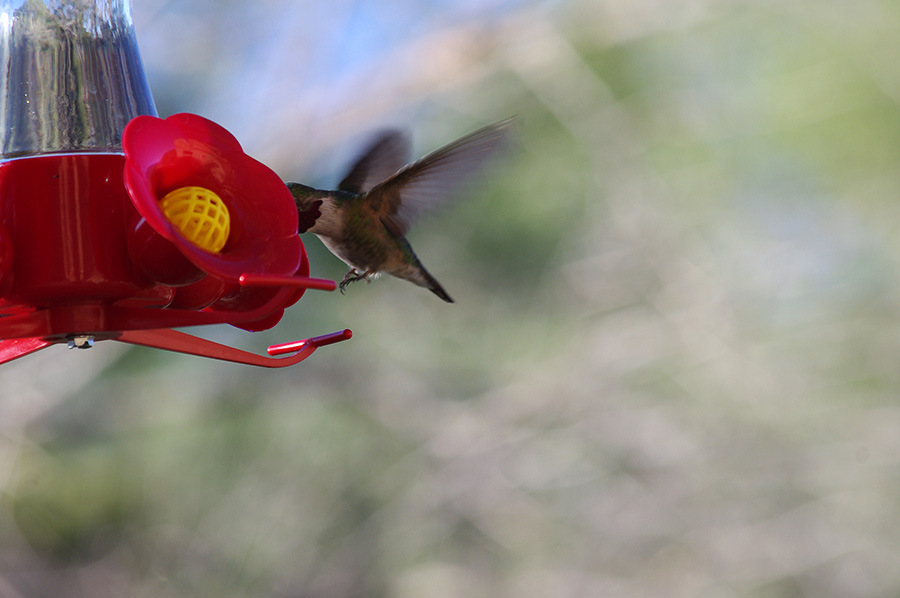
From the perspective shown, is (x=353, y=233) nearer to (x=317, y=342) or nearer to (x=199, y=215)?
(x=317, y=342)

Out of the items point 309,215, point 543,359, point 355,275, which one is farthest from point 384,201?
point 543,359

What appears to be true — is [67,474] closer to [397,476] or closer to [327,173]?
[397,476]

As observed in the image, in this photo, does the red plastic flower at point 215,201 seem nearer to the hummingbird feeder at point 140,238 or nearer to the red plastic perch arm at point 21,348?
the hummingbird feeder at point 140,238

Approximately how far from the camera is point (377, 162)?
8.20ft

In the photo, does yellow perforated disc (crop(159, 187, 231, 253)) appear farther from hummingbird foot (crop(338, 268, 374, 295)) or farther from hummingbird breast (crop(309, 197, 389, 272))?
hummingbird foot (crop(338, 268, 374, 295))

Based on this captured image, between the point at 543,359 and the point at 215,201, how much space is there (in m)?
3.44

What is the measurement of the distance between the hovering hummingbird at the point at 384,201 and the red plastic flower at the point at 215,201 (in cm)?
78

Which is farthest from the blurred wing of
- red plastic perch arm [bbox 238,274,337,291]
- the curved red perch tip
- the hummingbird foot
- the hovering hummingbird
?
red plastic perch arm [bbox 238,274,337,291]

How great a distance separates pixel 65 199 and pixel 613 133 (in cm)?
359

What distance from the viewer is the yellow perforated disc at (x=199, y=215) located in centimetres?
114

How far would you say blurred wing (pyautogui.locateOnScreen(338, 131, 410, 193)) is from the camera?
7.88ft

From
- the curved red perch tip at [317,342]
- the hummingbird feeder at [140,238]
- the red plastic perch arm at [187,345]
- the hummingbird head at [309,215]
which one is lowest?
the hummingbird head at [309,215]

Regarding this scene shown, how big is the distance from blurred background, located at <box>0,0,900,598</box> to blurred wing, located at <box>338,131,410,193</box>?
1.43 metres

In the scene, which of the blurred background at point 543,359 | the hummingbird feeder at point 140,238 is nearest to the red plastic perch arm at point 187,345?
the hummingbird feeder at point 140,238
